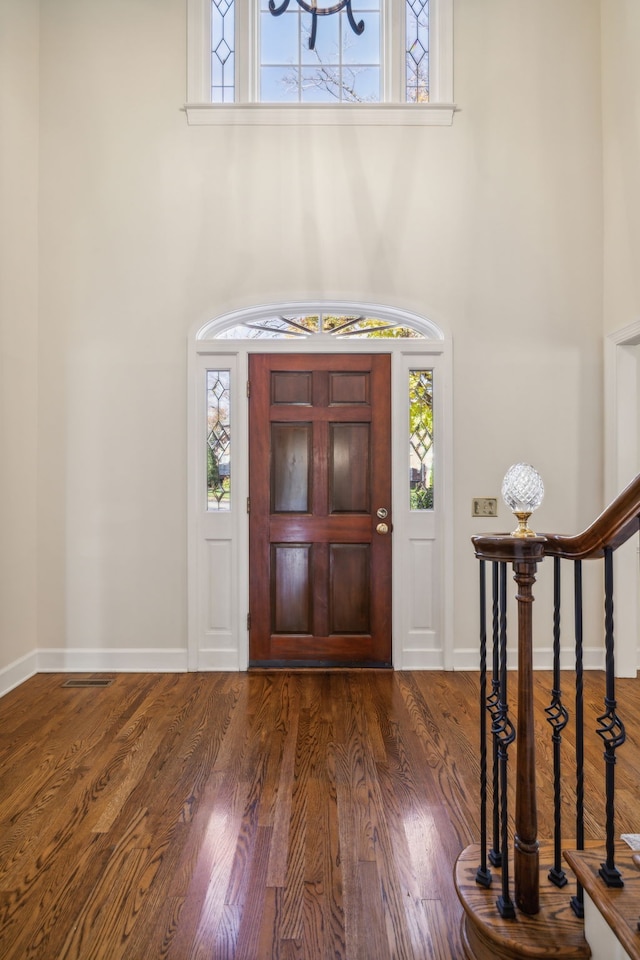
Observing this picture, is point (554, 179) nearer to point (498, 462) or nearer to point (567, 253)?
point (567, 253)

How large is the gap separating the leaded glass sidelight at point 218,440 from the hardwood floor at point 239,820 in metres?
1.25

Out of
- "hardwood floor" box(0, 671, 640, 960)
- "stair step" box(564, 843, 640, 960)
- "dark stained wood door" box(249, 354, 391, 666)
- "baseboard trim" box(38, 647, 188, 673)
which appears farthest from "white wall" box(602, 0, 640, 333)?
"baseboard trim" box(38, 647, 188, 673)

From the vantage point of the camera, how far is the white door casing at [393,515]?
3.79 meters

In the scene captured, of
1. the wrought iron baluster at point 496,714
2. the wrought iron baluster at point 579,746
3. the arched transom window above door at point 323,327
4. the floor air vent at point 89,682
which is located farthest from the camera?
the arched transom window above door at point 323,327

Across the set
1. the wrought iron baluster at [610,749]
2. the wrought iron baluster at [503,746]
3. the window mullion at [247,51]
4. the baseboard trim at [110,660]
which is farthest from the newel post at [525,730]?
the window mullion at [247,51]

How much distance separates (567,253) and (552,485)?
1.55 metres

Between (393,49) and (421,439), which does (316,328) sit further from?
(393,49)

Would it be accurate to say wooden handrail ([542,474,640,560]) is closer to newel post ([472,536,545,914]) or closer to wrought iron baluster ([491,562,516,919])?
newel post ([472,536,545,914])

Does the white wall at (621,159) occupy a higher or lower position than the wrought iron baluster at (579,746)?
higher

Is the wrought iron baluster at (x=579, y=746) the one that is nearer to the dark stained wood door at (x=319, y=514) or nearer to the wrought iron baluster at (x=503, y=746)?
the wrought iron baluster at (x=503, y=746)

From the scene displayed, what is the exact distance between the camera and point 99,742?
2.74 m

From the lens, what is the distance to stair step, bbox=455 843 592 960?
1.32 meters

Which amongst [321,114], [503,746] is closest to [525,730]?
[503,746]

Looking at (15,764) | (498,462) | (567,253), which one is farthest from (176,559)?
(567,253)
